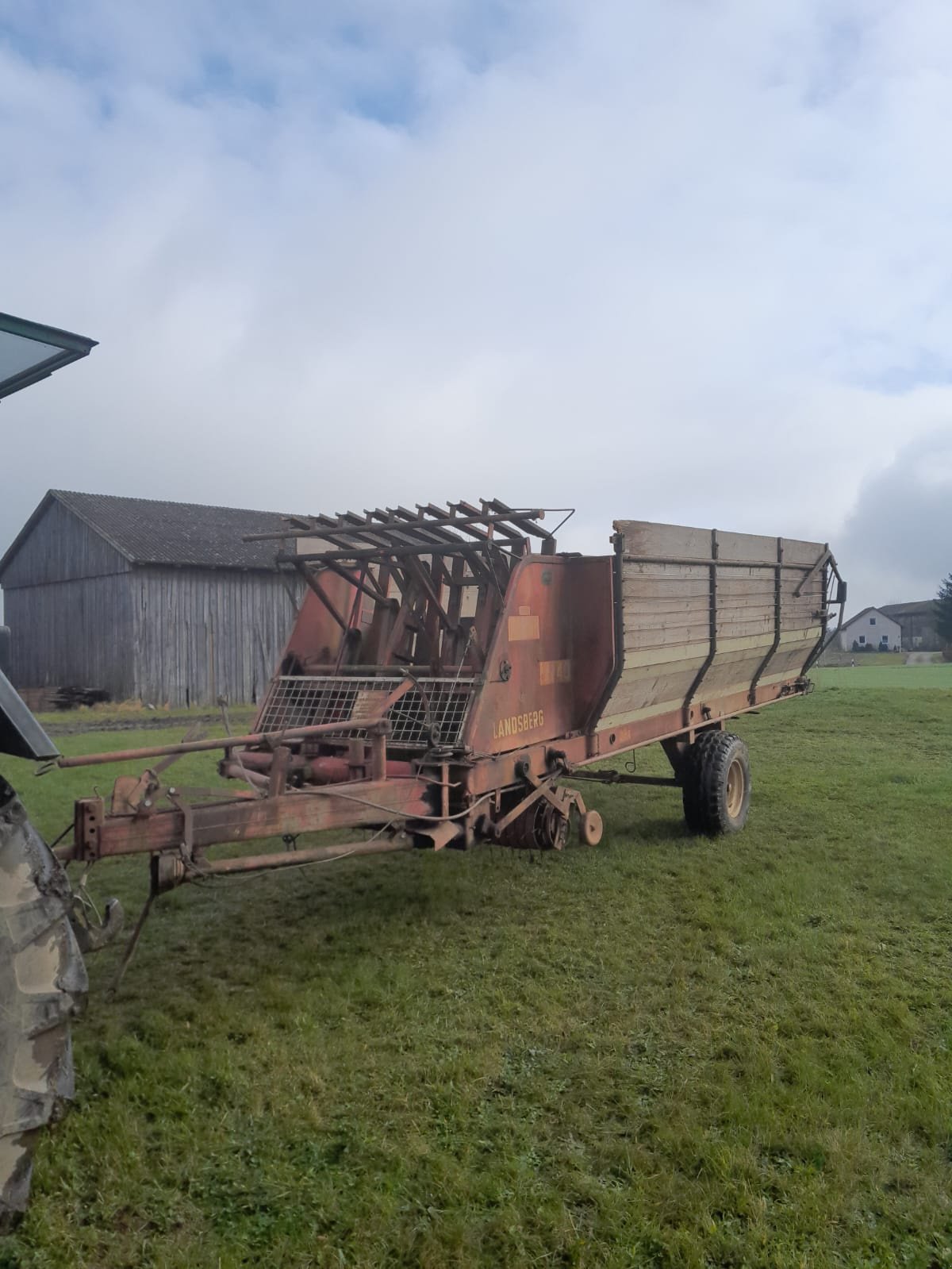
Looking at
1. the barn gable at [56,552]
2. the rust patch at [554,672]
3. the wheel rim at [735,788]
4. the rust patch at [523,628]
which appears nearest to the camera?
the rust patch at [523,628]

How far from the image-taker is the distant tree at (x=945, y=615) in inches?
2063

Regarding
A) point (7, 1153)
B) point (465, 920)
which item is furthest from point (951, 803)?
point (7, 1153)

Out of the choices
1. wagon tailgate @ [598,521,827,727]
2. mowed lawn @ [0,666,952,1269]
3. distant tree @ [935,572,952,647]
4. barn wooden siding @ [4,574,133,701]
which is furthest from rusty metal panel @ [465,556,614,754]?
distant tree @ [935,572,952,647]

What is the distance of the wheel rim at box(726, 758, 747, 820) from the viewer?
8609mm

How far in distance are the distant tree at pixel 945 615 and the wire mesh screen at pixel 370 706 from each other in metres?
51.1

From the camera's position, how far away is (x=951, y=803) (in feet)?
30.7

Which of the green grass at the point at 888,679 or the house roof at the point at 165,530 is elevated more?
the house roof at the point at 165,530

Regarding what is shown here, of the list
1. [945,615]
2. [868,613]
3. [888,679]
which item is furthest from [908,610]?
[888,679]

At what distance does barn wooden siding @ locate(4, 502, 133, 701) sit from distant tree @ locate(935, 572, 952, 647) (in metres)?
43.6

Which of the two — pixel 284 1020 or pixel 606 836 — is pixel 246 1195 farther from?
pixel 606 836

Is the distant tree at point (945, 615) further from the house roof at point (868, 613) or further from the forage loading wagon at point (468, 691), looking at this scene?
the forage loading wagon at point (468, 691)

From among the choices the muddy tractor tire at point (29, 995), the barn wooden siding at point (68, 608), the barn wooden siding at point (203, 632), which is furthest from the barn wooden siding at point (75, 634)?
the muddy tractor tire at point (29, 995)

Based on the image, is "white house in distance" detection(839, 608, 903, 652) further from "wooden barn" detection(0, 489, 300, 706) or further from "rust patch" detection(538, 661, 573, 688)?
"rust patch" detection(538, 661, 573, 688)

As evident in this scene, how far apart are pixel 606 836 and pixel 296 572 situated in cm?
360
